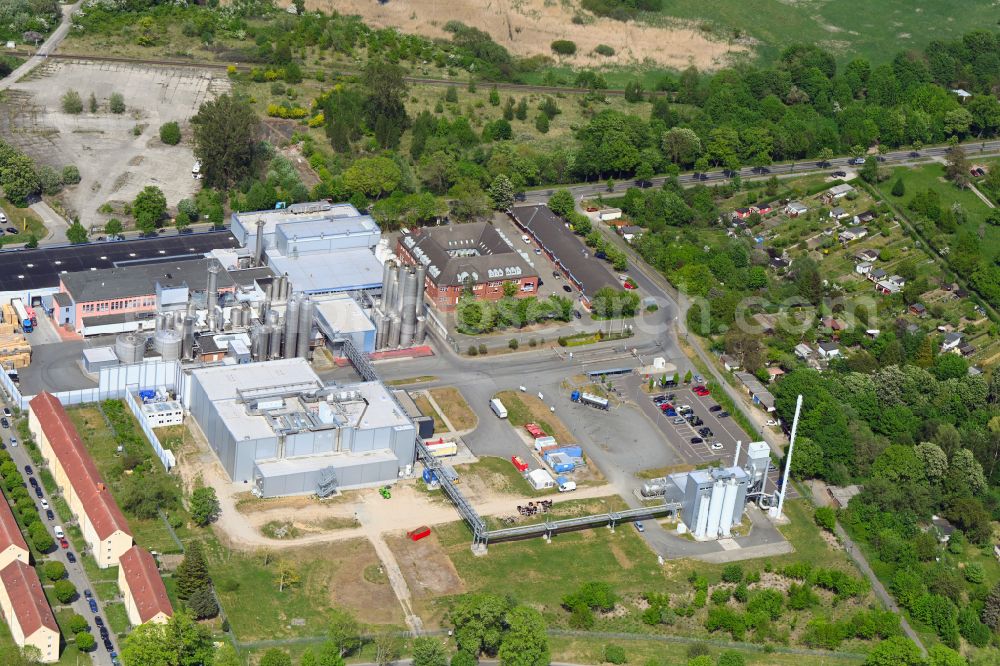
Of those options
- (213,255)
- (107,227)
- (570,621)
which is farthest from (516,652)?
(107,227)

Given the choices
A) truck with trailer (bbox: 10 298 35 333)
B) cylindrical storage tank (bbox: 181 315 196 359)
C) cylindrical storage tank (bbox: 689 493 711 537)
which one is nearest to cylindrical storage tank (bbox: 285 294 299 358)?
cylindrical storage tank (bbox: 181 315 196 359)

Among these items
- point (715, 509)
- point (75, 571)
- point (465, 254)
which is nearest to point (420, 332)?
point (465, 254)

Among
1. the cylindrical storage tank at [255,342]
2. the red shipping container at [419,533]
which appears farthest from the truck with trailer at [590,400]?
the cylindrical storage tank at [255,342]

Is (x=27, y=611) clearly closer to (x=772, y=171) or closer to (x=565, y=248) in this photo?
(x=565, y=248)

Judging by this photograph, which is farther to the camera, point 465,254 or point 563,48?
point 563,48

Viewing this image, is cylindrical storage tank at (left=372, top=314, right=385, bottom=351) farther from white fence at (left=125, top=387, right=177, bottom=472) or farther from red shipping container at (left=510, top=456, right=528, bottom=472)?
white fence at (left=125, top=387, right=177, bottom=472)

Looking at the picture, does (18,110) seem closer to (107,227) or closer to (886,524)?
(107,227)
